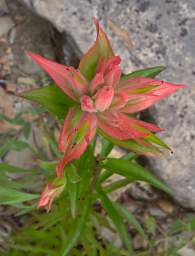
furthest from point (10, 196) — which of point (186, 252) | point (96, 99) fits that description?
point (186, 252)

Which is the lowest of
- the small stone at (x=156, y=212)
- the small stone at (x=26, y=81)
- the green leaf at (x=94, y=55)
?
the small stone at (x=156, y=212)

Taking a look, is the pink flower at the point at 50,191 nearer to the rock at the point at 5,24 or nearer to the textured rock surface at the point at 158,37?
the textured rock surface at the point at 158,37

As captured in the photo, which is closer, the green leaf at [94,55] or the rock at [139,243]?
the green leaf at [94,55]

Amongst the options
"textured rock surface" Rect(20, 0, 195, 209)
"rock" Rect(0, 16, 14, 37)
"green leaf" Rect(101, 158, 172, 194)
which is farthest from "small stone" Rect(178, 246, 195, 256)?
"rock" Rect(0, 16, 14, 37)

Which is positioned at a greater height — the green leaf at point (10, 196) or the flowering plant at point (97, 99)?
the flowering plant at point (97, 99)

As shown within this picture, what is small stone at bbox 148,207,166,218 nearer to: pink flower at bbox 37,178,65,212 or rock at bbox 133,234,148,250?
rock at bbox 133,234,148,250

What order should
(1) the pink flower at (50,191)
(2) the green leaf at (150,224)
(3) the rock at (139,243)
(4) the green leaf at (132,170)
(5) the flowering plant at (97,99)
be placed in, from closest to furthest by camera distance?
(5) the flowering plant at (97,99) → (1) the pink flower at (50,191) → (4) the green leaf at (132,170) → (2) the green leaf at (150,224) → (3) the rock at (139,243)

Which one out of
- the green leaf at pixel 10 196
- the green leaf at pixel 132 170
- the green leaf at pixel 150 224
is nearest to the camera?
the green leaf at pixel 132 170

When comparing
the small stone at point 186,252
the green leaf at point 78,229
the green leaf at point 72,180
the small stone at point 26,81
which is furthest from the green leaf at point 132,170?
the small stone at point 26,81
